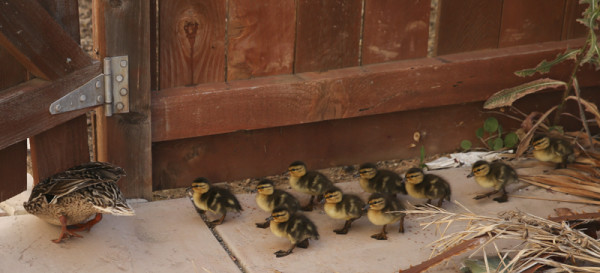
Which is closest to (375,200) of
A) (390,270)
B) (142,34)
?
(390,270)

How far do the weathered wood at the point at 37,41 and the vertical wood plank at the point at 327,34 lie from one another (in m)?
1.44

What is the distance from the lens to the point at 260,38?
5.25 m

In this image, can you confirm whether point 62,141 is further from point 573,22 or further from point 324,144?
point 573,22

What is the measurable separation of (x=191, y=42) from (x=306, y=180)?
112 cm

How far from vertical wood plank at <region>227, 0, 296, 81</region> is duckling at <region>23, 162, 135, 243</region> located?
1.11 m

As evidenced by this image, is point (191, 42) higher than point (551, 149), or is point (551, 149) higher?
point (191, 42)

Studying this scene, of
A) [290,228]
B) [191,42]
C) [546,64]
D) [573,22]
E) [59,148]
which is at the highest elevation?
[573,22]

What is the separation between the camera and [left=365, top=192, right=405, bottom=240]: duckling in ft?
15.9

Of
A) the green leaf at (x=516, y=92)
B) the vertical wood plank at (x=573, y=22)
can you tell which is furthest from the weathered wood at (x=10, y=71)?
the vertical wood plank at (x=573, y=22)

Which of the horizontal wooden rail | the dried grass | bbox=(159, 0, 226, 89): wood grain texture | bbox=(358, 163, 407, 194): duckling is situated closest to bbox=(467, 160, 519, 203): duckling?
bbox=(358, 163, 407, 194): duckling

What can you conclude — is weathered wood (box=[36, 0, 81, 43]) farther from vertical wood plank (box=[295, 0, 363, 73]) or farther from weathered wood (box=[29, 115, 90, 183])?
vertical wood plank (box=[295, 0, 363, 73])

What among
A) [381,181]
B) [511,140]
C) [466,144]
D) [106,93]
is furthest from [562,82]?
[106,93]

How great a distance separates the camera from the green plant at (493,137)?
614 centimetres

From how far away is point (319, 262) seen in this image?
15.3 ft
